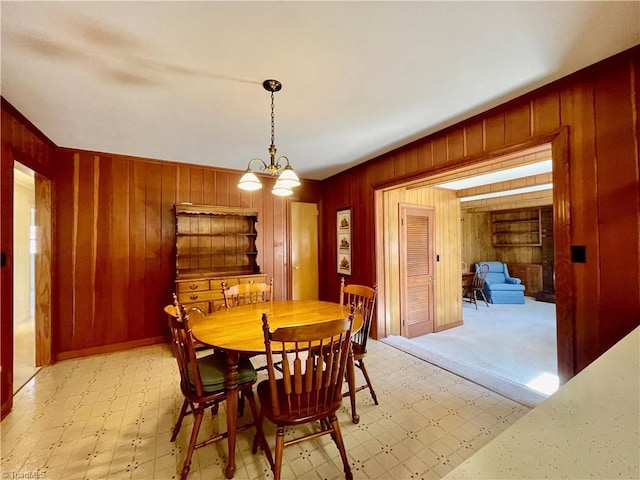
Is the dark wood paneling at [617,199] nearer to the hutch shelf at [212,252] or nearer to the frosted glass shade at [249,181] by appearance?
the frosted glass shade at [249,181]

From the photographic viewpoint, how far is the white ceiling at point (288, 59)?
1391 mm

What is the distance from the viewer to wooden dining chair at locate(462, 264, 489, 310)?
6691 mm

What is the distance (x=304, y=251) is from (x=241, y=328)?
293 cm

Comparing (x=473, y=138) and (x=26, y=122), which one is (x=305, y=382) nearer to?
(x=473, y=138)

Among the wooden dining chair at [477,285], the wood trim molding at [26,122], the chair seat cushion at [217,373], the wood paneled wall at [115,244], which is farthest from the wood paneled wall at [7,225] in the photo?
the wooden dining chair at [477,285]

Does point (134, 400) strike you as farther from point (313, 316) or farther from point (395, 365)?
point (395, 365)

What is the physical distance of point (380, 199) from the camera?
3883 millimetres

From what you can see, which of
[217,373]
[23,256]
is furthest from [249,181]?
[23,256]

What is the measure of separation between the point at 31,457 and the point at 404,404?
2.60m

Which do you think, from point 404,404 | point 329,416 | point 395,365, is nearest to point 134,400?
point 329,416

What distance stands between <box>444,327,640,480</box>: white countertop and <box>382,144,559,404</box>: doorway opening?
67.0 inches

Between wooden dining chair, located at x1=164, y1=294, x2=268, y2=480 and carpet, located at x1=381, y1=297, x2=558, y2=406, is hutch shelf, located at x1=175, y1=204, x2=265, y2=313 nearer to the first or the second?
wooden dining chair, located at x1=164, y1=294, x2=268, y2=480

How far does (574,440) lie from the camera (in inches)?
28.9

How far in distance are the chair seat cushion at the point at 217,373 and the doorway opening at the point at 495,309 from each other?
7.00 feet
